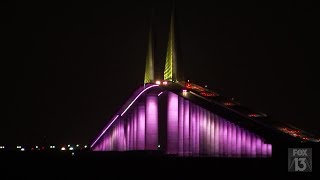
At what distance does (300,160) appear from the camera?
30844 millimetres

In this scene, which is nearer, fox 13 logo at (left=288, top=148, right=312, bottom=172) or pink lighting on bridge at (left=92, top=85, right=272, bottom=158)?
fox 13 logo at (left=288, top=148, right=312, bottom=172)

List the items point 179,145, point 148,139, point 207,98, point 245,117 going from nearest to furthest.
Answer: point 245,117
point 207,98
point 179,145
point 148,139

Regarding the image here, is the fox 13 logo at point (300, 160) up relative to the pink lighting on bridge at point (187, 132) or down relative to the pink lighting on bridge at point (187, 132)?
down

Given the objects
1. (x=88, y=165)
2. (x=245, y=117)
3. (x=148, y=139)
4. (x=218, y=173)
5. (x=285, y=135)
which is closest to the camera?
(x=218, y=173)

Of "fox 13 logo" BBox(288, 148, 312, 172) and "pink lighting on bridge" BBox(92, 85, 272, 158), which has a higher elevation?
"pink lighting on bridge" BBox(92, 85, 272, 158)

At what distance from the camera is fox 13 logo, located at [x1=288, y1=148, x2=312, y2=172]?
30844mm

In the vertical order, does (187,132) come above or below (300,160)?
above

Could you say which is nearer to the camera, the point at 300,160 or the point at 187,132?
the point at 300,160

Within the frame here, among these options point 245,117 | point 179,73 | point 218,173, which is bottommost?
point 218,173

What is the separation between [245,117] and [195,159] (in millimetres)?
15290

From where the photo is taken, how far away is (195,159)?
39.6 m

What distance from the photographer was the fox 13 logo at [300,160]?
3084cm

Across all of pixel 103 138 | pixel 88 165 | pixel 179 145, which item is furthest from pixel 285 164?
pixel 103 138

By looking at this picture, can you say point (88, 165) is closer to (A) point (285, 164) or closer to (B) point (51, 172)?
(B) point (51, 172)
